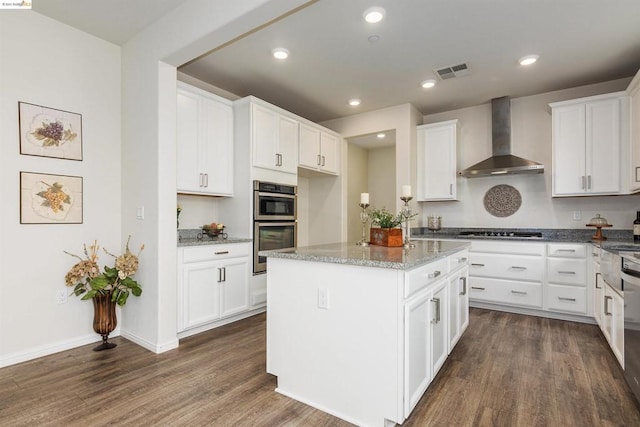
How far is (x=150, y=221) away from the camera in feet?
9.20

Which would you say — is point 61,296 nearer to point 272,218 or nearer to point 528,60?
point 272,218

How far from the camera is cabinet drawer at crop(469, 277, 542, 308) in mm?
3775

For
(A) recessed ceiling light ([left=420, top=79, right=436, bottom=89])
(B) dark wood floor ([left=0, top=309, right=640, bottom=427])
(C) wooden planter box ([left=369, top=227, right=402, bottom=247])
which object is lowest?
(B) dark wood floor ([left=0, top=309, right=640, bottom=427])

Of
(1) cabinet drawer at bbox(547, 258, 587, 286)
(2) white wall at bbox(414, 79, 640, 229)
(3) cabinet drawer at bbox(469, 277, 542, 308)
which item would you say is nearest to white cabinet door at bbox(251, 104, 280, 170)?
(2) white wall at bbox(414, 79, 640, 229)

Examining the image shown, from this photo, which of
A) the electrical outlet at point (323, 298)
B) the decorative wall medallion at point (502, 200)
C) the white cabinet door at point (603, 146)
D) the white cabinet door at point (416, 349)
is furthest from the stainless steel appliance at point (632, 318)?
the decorative wall medallion at point (502, 200)

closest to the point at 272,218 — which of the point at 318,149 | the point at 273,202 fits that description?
the point at 273,202

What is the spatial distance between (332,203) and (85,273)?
10.8 ft

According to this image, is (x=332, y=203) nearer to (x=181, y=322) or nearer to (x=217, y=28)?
(x=181, y=322)

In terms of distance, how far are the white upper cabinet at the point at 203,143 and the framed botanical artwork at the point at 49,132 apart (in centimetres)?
80

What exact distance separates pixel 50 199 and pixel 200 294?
1425mm

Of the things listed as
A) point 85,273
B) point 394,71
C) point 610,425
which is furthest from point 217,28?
point 610,425

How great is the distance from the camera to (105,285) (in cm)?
273

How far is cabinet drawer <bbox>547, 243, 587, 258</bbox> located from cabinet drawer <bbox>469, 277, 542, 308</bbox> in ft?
1.27

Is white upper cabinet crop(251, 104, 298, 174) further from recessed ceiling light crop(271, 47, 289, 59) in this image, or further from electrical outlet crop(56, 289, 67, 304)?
electrical outlet crop(56, 289, 67, 304)
